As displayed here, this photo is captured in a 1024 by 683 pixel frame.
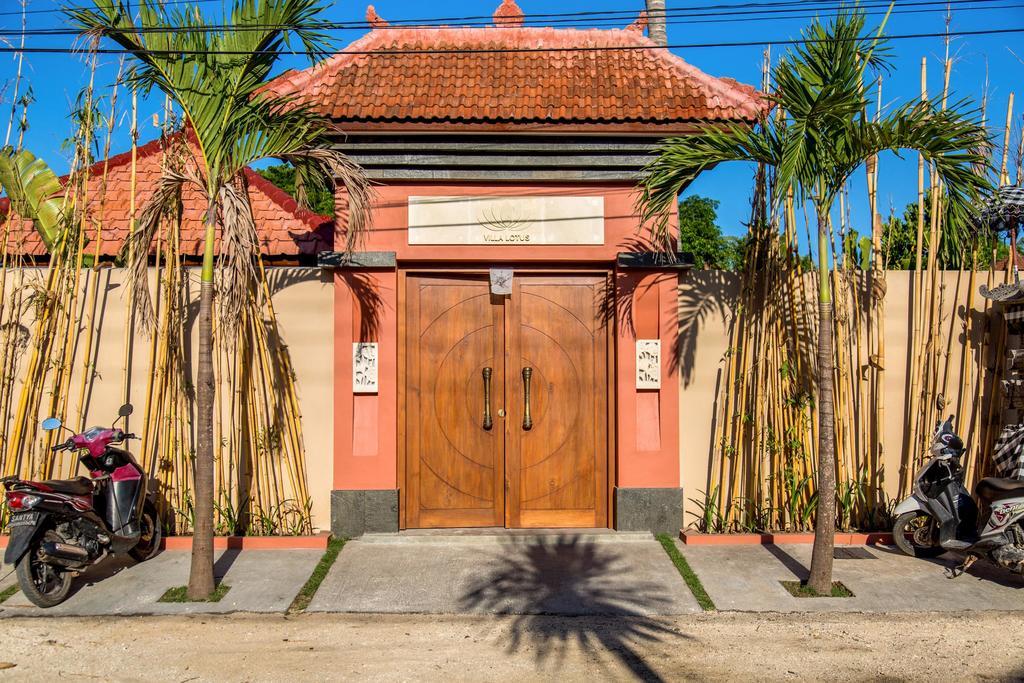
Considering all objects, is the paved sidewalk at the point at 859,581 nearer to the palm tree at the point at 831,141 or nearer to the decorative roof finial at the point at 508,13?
the palm tree at the point at 831,141

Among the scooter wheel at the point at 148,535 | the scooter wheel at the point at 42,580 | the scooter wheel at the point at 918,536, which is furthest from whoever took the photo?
the scooter wheel at the point at 918,536

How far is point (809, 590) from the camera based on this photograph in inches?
241

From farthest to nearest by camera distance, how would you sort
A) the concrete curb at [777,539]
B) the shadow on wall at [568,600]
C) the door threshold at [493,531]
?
the door threshold at [493,531] < the concrete curb at [777,539] < the shadow on wall at [568,600]

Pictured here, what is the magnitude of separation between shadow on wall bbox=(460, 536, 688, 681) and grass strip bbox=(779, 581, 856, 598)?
2.97 feet

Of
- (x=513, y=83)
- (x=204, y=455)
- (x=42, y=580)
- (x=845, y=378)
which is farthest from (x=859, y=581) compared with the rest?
(x=42, y=580)

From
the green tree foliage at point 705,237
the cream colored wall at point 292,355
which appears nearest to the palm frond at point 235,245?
the cream colored wall at point 292,355

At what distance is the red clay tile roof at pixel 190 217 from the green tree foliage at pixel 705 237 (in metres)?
11.7

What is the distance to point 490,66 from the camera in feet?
26.5

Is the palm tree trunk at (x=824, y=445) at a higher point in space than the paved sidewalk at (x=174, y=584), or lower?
higher

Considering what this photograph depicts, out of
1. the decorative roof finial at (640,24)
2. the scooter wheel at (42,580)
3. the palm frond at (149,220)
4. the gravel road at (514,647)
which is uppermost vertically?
the decorative roof finial at (640,24)

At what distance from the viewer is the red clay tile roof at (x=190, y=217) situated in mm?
9562

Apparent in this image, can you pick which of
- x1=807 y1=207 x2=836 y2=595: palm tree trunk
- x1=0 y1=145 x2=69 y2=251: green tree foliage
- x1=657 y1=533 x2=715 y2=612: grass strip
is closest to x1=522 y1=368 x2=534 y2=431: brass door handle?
x1=657 y1=533 x2=715 y2=612: grass strip

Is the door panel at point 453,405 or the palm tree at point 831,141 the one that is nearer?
the palm tree at point 831,141

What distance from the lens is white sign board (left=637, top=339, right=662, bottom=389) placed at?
24.8 feet
